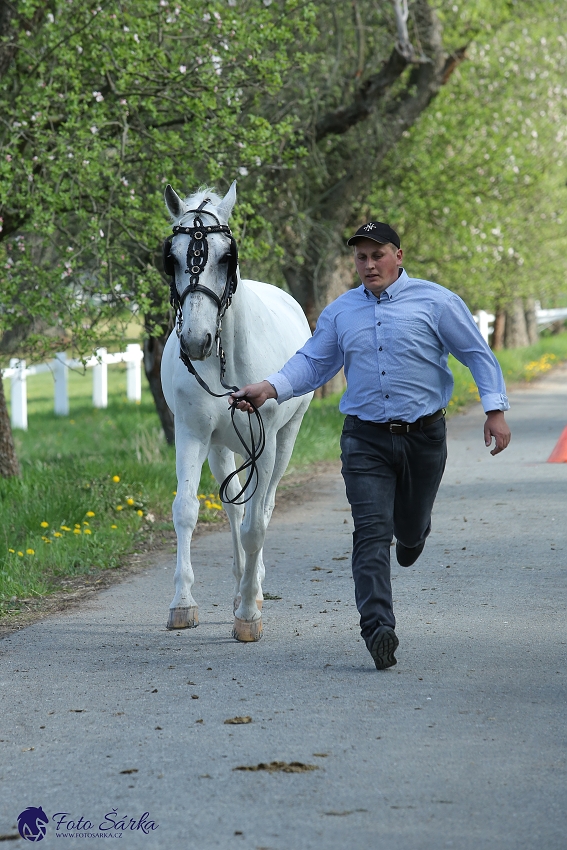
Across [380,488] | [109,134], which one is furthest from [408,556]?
[109,134]

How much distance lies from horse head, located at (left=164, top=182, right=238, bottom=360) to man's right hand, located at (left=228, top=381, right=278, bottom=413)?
254 millimetres

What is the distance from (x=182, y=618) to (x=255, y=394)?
4.77 ft

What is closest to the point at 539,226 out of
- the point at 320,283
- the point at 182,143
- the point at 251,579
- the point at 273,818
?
the point at 320,283

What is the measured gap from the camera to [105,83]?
11.1 metres

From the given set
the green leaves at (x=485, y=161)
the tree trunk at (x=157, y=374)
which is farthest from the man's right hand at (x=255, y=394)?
the green leaves at (x=485, y=161)

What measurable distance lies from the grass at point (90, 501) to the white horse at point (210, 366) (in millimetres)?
1492

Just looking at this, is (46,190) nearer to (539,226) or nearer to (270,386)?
(270,386)

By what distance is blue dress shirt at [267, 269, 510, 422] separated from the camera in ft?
19.2

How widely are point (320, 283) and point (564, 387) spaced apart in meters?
6.20

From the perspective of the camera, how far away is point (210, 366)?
6.48m

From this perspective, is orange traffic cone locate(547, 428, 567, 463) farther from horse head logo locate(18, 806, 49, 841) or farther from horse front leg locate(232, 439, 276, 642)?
horse head logo locate(18, 806, 49, 841)

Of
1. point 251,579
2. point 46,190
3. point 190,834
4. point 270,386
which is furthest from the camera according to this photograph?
point 46,190

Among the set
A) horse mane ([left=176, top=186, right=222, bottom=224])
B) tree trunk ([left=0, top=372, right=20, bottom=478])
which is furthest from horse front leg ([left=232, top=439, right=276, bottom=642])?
tree trunk ([left=0, top=372, right=20, bottom=478])

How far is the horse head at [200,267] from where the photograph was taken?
5.84 metres
